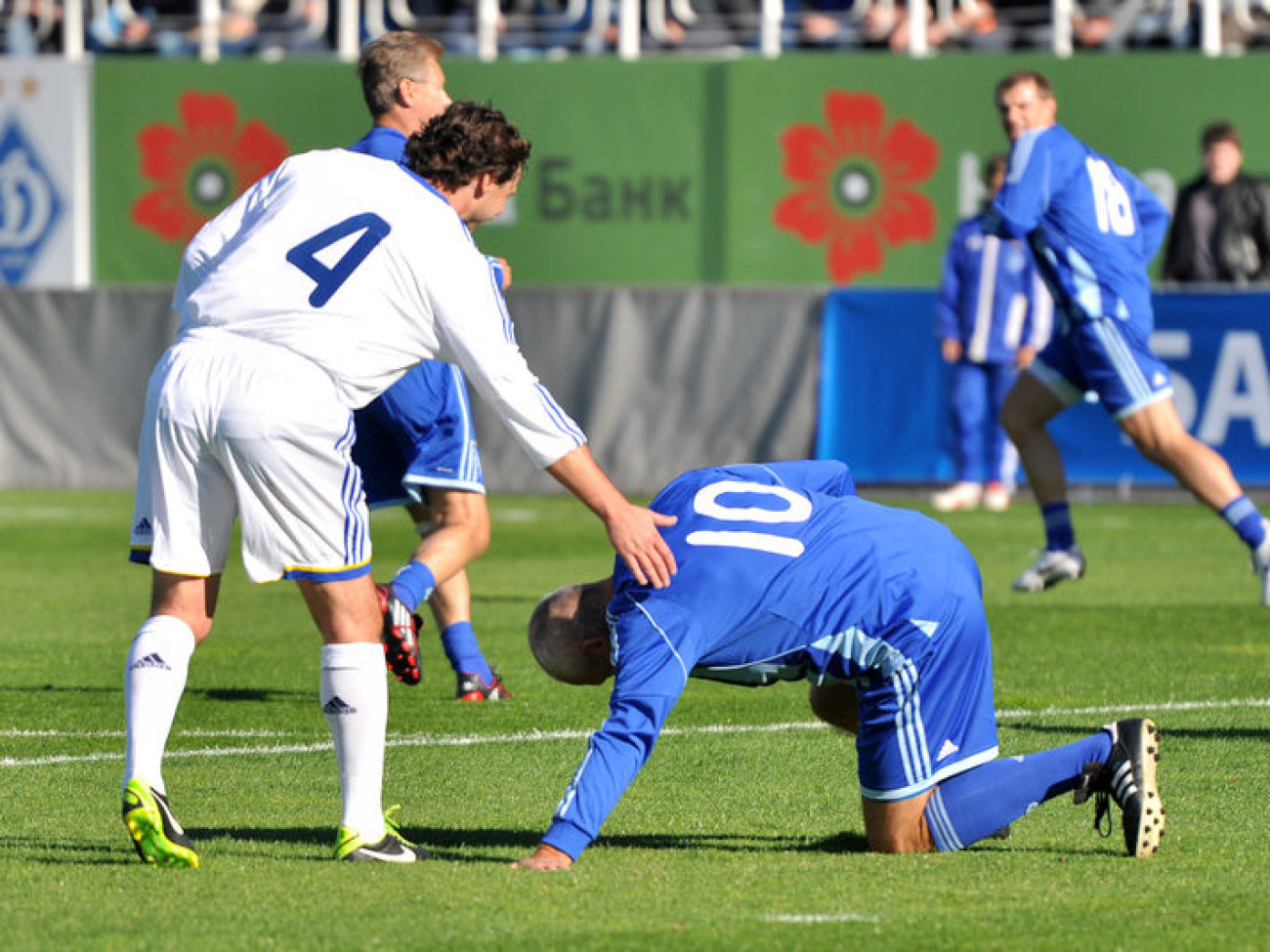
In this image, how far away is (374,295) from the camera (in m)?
5.70

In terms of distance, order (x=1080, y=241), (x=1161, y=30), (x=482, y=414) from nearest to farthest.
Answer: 1. (x=1080, y=241)
2. (x=482, y=414)
3. (x=1161, y=30)

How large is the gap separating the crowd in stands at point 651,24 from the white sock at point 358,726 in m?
16.8

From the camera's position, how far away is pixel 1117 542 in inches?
612

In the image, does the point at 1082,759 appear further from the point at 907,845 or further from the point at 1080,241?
the point at 1080,241

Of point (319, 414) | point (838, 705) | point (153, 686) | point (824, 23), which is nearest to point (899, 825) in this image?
point (838, 705)

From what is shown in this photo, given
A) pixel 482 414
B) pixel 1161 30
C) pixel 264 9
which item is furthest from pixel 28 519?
pixel 1161 30

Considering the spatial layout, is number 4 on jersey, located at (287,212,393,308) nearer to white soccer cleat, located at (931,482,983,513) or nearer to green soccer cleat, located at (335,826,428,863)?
green soccer cleat, located at (335,826,428,863)

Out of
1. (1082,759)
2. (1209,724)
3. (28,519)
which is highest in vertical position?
(1082,759)

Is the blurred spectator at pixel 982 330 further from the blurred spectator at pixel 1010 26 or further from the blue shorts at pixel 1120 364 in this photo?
the blue shorts at pixel 1120 364

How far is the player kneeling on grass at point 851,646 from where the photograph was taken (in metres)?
5.61

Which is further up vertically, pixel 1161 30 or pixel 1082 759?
pixel 1161 30

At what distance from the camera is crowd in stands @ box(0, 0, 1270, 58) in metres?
21.8

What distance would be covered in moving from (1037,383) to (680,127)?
36.1ft

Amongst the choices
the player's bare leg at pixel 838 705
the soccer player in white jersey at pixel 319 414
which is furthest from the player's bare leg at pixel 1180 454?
the soccer player in white jersey at pixel 319 414
